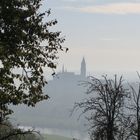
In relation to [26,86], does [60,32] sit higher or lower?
higher

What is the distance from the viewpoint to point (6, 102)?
16.9m

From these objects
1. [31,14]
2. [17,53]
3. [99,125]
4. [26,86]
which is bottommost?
[99,125]

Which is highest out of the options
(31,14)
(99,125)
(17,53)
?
(31,14)

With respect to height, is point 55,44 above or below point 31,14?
below

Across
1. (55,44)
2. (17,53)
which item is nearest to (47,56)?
(55,44)

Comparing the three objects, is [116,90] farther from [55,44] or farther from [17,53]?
[17,53]

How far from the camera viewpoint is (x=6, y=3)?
54.6 ft

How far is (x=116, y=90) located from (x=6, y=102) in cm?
769

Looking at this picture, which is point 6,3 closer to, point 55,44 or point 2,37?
point 2,37

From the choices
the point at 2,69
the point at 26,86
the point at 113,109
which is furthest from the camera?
the point at 113,109

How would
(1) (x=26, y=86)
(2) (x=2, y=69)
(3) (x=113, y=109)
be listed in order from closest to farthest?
(2) (x=2, y=69), (1) (x=26, y=86), (3) (x=113, y=109)

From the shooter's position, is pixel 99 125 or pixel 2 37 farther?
pixel 99 125

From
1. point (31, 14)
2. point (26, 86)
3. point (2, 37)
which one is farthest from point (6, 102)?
point (31, 14)

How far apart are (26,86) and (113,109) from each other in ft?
20.7
